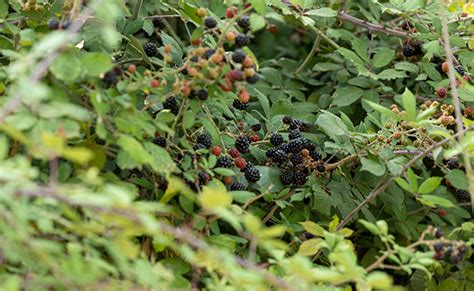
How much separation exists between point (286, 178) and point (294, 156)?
6cm

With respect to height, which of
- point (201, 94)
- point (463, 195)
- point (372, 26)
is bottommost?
point (463, 195)

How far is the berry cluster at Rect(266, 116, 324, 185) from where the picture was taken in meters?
1.94

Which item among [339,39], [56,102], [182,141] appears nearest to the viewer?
[56,102]

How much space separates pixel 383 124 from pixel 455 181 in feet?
0.81

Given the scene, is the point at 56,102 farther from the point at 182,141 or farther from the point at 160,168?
the point at 182,141

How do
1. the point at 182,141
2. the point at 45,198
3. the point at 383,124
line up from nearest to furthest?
the point at 45,198 → the point at 182,141 → the point at 383,124

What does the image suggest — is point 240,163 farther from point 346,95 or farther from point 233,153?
point 346,95

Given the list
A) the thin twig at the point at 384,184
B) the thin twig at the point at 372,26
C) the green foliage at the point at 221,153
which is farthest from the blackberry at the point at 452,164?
the thin twig at the point at 372,26

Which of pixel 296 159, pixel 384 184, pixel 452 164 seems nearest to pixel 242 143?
pixel 296 159

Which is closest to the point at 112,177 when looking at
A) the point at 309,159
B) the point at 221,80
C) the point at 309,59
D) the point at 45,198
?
the point at 221,80

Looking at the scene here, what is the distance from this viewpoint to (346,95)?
92.8 inches

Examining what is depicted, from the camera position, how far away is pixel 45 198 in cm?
119

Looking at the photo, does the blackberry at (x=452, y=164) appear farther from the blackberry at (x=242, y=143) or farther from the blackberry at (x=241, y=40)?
the blackberry at (x=241, y=40)

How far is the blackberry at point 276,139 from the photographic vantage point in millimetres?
1986
